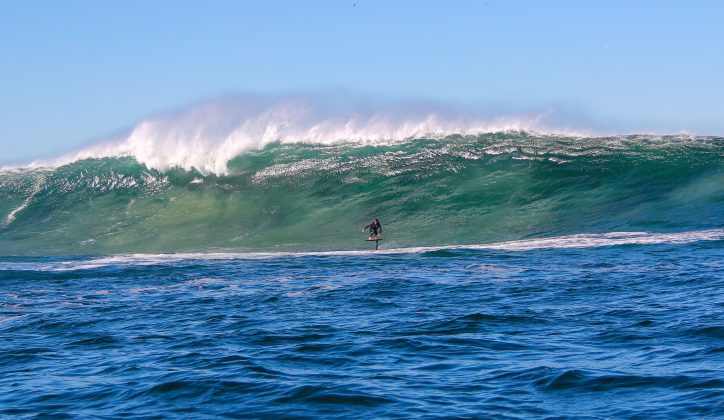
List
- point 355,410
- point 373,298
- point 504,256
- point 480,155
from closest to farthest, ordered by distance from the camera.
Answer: point 355,410 < point 373,298 < point 504,256 < point 480,155

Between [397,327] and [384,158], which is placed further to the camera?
[384,158]

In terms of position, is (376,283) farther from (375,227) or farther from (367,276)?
(375,227)

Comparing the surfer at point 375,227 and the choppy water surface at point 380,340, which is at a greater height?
the surfer at point 375,227

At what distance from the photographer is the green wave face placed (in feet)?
81.3

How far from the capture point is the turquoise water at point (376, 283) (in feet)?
29.2

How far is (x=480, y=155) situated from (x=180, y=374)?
21.2 meters

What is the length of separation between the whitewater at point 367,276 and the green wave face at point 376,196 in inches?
3.6

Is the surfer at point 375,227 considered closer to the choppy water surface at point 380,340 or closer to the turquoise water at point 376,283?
the turquoise water at point 376,283

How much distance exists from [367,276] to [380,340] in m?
5.91

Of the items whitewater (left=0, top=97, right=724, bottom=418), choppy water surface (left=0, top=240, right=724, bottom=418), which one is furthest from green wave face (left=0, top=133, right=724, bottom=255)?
choppy water surface (left=0, top=240, right=724, bottom=418)

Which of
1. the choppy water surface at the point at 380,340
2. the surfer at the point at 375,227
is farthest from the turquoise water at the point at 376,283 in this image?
the surfer at the point at 375,227

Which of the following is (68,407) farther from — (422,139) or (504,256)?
(422,139)

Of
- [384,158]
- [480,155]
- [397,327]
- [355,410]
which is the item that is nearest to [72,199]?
[384,158]

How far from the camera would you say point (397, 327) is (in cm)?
1193
